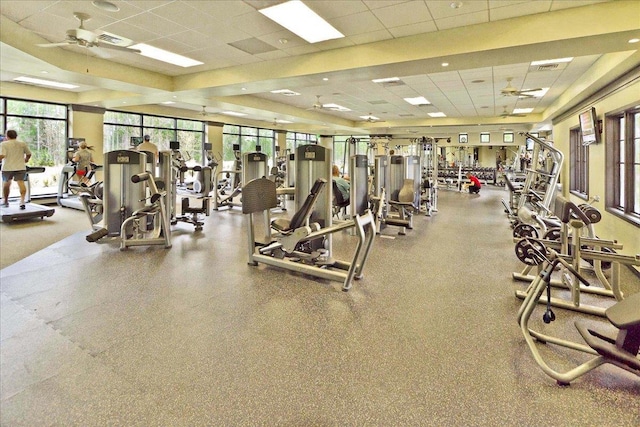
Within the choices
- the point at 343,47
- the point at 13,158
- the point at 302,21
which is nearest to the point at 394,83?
the point at 343,47

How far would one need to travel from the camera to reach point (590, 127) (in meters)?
6.18

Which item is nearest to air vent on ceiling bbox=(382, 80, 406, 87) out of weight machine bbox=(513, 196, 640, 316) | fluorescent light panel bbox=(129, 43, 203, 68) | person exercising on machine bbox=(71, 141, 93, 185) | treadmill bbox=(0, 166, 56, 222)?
fluorescent light panel bbox=(129, 43, 203, 68)

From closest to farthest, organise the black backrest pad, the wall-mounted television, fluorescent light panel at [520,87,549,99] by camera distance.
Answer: the black backrest pad → the wall-mounted television → fluorescent light panel at [520,87,549,99]

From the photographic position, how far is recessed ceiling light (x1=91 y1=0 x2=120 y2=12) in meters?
4.05

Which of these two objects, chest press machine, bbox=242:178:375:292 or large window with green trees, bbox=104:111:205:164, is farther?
large window with green trees, bbox=104:111:205:164

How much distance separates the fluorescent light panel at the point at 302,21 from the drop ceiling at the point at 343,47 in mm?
129

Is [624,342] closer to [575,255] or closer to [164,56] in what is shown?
[575,255]

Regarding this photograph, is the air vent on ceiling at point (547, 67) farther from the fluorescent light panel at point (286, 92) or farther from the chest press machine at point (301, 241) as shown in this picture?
the fluorescent light panel at point (286, 92)

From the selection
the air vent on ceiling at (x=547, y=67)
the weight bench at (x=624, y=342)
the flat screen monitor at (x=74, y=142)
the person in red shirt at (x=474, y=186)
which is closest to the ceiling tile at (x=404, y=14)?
the air vent on ceiling at (x=547, y=67)

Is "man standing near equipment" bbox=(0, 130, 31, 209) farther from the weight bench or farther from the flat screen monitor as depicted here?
the weight bench

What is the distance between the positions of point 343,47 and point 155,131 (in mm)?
8693

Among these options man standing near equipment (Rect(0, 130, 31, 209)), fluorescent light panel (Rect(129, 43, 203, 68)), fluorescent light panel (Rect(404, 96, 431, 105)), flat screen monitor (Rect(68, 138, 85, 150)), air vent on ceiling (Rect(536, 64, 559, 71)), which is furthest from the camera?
fluorescent light panel (Rect(404, 96, 431, 105))

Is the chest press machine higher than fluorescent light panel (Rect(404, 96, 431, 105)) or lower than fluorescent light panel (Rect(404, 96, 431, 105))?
lower

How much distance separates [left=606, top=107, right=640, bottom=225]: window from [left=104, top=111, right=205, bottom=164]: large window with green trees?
9.90 meters
